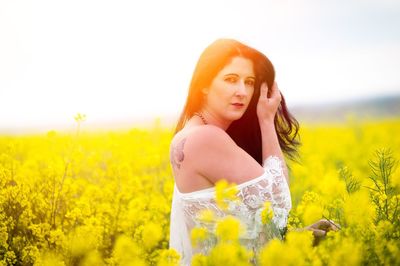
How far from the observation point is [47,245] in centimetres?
338

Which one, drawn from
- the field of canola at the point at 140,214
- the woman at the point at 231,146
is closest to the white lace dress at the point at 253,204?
the woman at the point at 231,146

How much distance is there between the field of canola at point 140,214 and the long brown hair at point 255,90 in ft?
1.54

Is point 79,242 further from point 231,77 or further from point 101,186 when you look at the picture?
point 101,186

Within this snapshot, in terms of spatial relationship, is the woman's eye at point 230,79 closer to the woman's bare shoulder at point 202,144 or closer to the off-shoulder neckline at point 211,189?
the woman's bare shoulder at point 202,144

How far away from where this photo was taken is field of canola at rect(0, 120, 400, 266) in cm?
192

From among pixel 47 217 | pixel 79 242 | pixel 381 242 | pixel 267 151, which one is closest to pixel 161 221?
pixel 47 217

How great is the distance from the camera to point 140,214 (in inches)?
151

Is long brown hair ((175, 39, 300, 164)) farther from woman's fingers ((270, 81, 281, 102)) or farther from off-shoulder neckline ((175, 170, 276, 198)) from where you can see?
off-shoulder neckline ((175, 170, 276, 198))

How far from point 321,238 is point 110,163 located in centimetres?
299

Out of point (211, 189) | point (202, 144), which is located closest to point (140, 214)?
point (211, 189)

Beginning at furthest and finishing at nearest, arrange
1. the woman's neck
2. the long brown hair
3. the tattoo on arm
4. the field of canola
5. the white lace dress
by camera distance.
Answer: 1. the woman's neck
2. the long brown hair
3. the tattoo on arm
4. the white lace dress
5. the field of canola

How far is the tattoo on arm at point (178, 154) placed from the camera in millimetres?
2637

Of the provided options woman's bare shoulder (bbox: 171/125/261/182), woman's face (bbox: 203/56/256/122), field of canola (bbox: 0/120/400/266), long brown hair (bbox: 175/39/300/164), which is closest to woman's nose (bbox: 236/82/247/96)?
woman's face (bbox: 203/56/256/122)

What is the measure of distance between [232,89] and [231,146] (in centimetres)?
32
